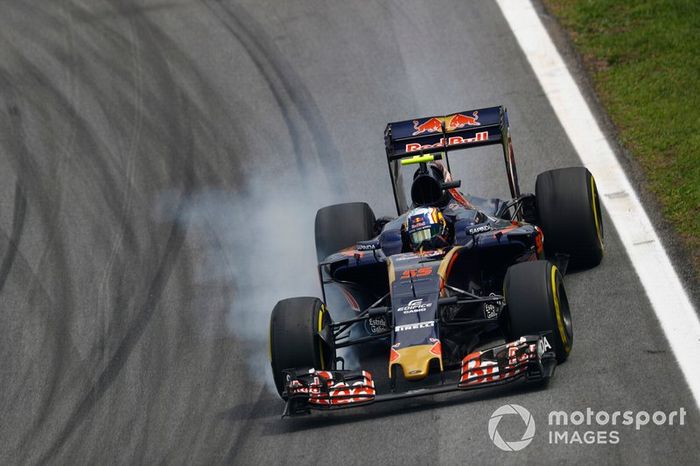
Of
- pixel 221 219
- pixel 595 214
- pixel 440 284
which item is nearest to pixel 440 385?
pixel 440 284

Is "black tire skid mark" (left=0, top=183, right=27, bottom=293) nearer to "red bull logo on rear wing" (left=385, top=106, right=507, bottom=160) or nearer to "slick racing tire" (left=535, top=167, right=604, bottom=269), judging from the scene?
"red bull logo on rear wing" (left=385, top=106, right=507, bottom=160)

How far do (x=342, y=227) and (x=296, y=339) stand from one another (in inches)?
106

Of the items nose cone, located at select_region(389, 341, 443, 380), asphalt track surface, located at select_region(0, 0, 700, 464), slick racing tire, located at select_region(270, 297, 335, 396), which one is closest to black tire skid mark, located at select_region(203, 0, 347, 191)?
asphalt track surface, located at select_region(0, 0, 700, 464)

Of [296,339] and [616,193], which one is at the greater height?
[616,193]

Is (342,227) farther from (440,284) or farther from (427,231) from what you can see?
(440,284)

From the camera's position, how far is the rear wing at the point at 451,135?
1477cm

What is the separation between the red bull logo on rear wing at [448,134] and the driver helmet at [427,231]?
149 cm

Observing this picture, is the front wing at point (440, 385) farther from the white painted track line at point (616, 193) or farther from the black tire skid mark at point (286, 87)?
the black tire skid mark at point (286, 87)

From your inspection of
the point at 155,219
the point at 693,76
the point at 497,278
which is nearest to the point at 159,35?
the point at 155,219

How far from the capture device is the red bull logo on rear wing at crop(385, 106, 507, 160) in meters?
14.8

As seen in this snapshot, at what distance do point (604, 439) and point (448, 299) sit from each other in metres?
2.26

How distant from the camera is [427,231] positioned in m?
13.5

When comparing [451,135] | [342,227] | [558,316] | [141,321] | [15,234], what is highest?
[451,135]

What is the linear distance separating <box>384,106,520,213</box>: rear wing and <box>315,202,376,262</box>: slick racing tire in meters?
0.74
